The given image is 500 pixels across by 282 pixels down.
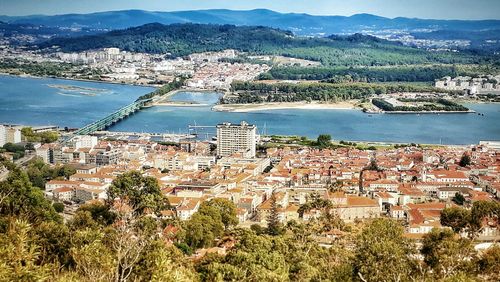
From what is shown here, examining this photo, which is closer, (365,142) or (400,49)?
(365,142)

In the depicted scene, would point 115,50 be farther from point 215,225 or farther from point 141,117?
point 215,225

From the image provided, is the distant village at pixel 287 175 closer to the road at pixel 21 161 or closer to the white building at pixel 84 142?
the white building at pixel 84 142

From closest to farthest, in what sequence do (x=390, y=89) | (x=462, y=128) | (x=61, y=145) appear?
(x=61, y=145) < (x=462, y=128) < (x=390, y=89)

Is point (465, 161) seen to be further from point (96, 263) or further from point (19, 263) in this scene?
point (19, 263)

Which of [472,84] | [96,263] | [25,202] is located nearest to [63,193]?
[25,202]

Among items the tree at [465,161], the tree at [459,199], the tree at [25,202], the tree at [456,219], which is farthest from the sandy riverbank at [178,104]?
the tree at [456,219]

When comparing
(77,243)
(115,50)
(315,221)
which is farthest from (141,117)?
(115,50)

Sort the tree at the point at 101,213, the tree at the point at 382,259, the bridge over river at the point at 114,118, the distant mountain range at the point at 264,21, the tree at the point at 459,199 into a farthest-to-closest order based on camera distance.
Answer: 1. the distant mountain range at the point at 264,21
2. the bridge over river at the point at 114,118
3. the tree at the point at 459,199
4. the tree at the point at 101,213
5. the tree at the point at 382,259
